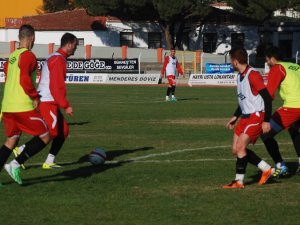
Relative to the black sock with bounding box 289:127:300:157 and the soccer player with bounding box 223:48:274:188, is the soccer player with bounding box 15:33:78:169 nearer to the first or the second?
the soccer player with bounding box 223:48:274:188

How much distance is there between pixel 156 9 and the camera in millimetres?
68688

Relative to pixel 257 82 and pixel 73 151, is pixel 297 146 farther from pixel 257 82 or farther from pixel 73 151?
pixel 73 151

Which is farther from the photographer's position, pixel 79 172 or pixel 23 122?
pixel 79 172

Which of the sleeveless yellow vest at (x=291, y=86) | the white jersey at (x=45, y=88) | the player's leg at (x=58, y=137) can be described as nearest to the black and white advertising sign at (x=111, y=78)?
the player's leg at (x=58, y=137)

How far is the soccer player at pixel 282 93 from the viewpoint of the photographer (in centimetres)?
1106

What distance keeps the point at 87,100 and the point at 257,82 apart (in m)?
21.3

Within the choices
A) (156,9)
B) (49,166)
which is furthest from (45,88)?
(156,9)

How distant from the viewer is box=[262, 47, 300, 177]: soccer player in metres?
11.1

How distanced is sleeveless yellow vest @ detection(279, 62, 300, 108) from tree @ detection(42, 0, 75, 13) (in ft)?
282

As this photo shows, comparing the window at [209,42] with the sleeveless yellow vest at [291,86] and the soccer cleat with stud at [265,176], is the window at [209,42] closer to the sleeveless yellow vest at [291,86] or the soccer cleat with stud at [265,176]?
the sleeveless yellow vest at [291,86]

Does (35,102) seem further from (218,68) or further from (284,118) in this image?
(218,68)

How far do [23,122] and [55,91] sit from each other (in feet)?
3.76

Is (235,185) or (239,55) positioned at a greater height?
(239,55)

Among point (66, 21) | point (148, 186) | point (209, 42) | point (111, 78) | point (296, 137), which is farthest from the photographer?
point (209, 42)
